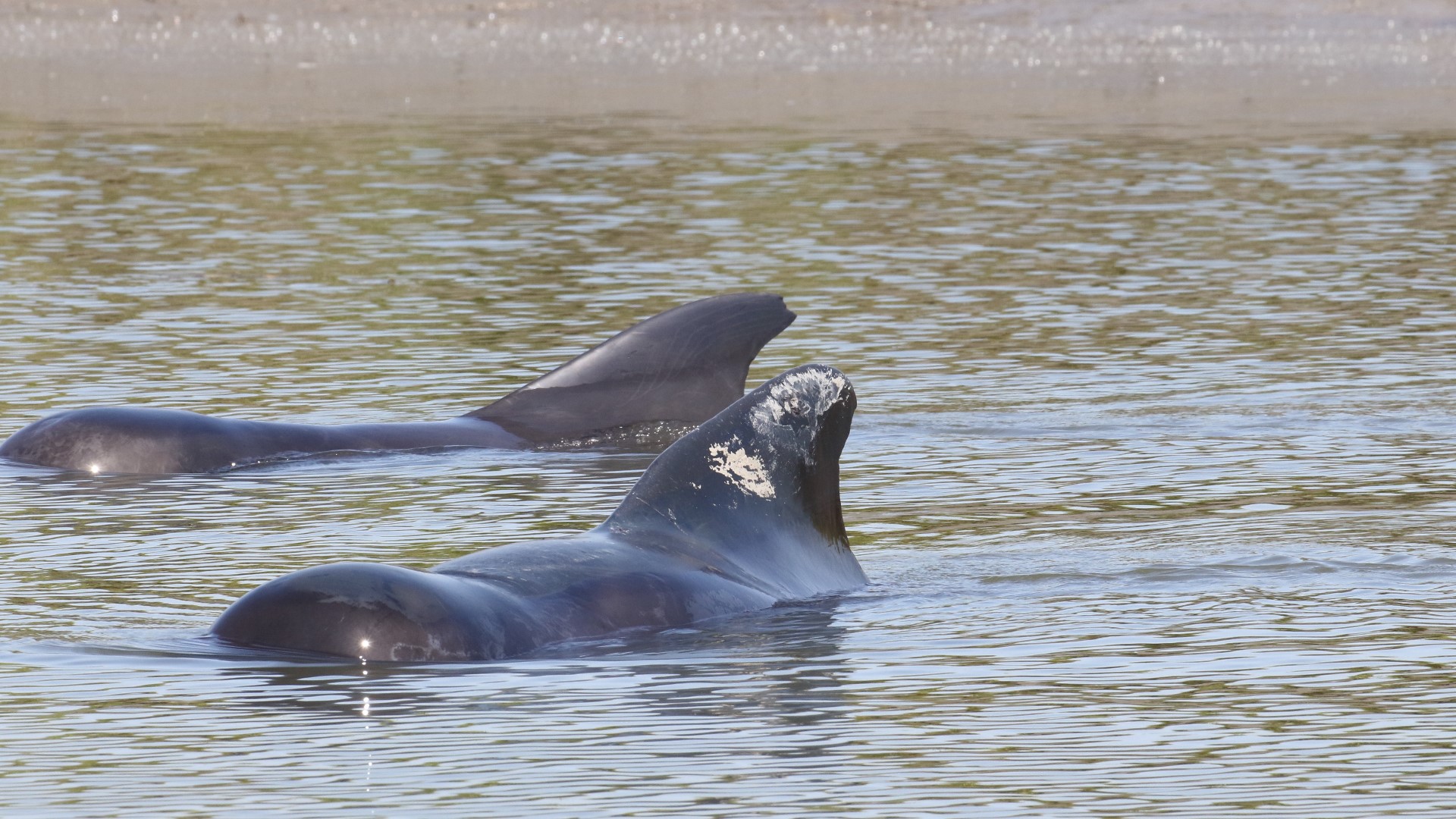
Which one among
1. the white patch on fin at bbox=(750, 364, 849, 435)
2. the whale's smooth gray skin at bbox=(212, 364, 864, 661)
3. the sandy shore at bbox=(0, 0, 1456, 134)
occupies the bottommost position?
the sandy shore at bbox=(0, 0, 1456, 134)

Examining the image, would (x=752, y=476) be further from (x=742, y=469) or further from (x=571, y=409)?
(x=571, y=409)

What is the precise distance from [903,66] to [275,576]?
33.1 m

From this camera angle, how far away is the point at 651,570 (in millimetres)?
8328

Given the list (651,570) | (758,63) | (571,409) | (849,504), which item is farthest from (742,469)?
(758,63)

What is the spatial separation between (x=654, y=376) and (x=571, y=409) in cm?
45

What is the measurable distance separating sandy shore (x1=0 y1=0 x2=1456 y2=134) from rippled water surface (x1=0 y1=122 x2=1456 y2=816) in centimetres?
1009

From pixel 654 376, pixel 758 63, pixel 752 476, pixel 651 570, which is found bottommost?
pixel 758 63

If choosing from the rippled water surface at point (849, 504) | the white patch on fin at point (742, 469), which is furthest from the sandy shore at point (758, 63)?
the white patch on fin at point (742, 469)

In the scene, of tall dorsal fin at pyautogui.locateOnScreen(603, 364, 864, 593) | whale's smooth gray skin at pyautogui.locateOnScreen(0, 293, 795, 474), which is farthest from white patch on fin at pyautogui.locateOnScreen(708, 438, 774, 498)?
whale's smooth gray skin at pyautogui.locateOnScreen(0, 293, 795, 474)

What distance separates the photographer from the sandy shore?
3588cm

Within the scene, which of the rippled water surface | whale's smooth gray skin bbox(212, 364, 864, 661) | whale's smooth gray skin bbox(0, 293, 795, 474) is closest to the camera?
the rippled water surface

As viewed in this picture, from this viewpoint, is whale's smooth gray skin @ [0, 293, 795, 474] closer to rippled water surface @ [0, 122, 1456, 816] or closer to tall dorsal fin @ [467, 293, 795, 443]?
tall dorsal fin @ [467, 293, 795, 443]

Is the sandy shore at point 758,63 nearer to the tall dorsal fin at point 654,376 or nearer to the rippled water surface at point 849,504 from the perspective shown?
the rippled water surface at point 849,504

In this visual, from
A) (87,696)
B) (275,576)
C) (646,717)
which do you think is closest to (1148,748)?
(646,717)
